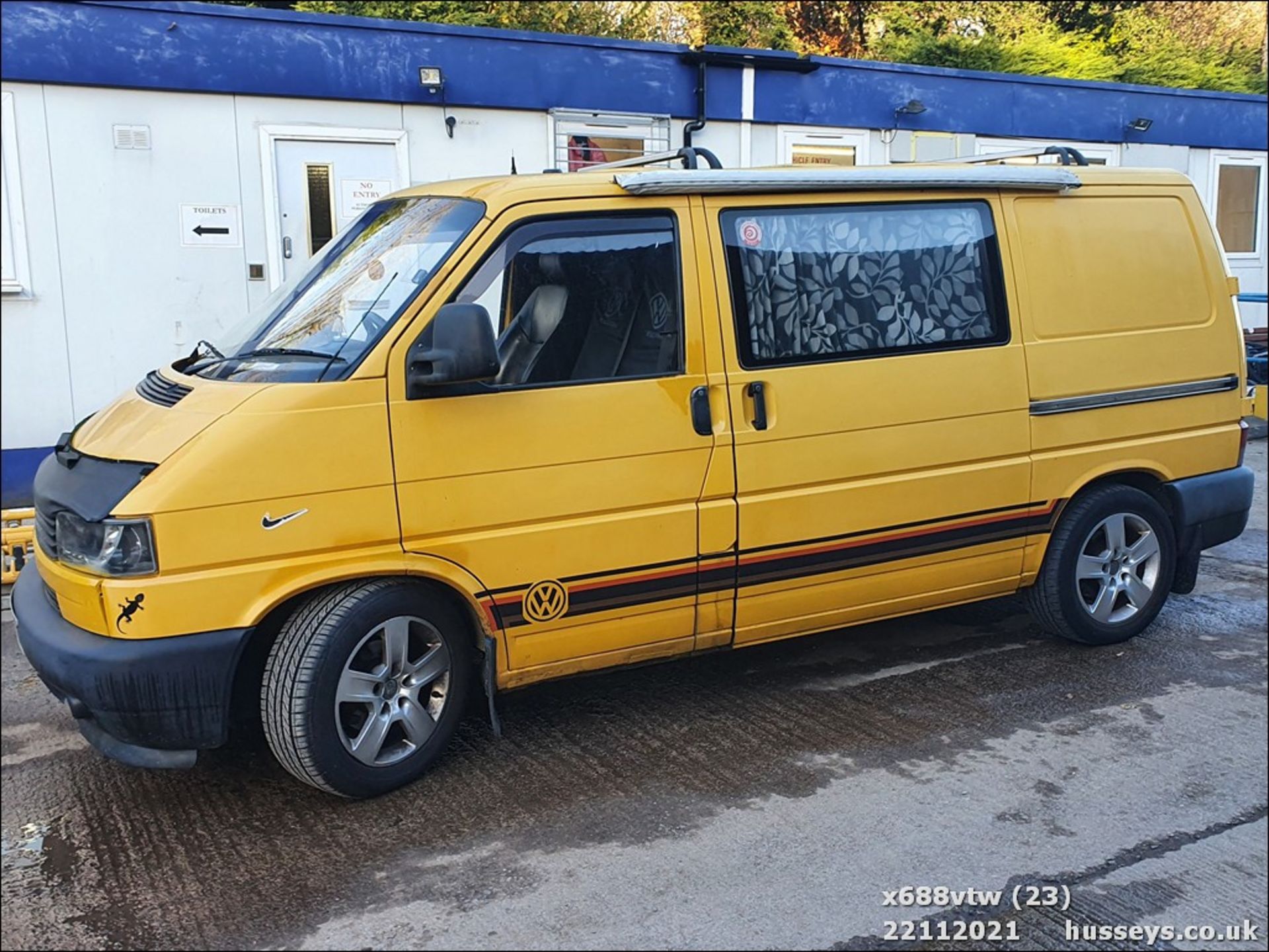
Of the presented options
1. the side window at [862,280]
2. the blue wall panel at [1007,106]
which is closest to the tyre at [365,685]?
the side window at [862,280]

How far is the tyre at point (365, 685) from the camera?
12.7ft

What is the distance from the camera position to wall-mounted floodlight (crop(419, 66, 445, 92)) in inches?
376

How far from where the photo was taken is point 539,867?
3.62 meters

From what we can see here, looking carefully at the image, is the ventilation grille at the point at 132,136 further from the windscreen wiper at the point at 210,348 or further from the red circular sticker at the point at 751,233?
the red circular sticker at the point at 751,233

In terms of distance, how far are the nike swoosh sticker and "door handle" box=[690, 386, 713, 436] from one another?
4.70 feet

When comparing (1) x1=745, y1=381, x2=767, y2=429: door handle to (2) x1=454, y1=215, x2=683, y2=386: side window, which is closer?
(2) x1=454, y1=215, x2=683, y2=386: side window

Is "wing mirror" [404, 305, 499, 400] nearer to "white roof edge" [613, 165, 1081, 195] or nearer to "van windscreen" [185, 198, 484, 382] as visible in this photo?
"van windscreen" [185, 198, 484, 382]

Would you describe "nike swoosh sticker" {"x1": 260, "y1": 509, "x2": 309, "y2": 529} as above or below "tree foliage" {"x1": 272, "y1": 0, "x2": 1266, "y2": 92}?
below

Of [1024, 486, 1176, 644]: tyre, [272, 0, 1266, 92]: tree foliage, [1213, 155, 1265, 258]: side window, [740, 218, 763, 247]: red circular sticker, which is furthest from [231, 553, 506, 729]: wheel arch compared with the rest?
[1213, 155, 1265, 258]: side window

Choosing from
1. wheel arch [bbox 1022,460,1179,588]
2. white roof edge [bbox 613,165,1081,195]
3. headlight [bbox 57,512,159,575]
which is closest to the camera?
headlight [bbox 57,512,159,575]

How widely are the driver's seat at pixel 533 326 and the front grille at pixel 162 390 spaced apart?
1.09m

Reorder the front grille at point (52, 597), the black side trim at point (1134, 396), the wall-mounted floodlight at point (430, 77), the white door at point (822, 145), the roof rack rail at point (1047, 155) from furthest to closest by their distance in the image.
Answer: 1. the white door at point (822, 145)
2. the wall-mounted floodlight at point (430, 77)
3. the roof rack rail at point (1047, 155)
4. the black side trim at point (1134, 396)
5. the front grille at point (52, 597)

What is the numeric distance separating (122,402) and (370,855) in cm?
187
